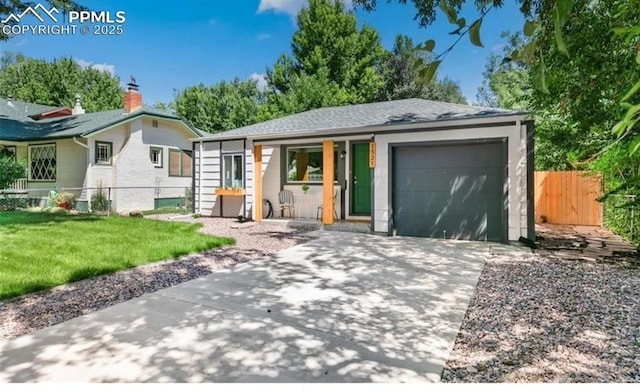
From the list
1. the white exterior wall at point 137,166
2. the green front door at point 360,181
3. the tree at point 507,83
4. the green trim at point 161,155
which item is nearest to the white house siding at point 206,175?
the white exterior wall at point 137,166

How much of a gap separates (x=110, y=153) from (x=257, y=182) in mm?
8320

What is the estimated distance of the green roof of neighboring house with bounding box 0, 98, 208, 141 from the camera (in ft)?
50.4

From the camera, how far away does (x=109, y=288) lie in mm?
4656

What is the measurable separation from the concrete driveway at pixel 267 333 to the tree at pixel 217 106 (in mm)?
23965

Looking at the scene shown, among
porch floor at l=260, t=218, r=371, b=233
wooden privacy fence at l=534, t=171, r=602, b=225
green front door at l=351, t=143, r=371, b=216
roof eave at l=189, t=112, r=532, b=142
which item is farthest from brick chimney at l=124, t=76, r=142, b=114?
wooden privacy fence at l=534, t=171, r=602, b=225

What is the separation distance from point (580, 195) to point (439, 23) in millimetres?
7836

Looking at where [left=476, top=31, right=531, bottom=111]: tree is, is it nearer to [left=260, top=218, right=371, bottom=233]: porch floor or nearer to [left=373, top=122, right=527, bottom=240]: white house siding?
[left=373, top=122, right=527, bottom=240]: white house siding

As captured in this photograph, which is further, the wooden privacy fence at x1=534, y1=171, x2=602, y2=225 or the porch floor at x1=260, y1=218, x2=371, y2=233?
the wooden privacy fence at x1=534, y1=171, x2=602, y2=225

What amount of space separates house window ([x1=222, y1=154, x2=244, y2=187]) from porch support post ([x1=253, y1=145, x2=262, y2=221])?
0.66m

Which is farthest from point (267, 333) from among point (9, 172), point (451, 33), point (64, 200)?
point (9, 172)

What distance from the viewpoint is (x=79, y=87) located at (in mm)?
28812

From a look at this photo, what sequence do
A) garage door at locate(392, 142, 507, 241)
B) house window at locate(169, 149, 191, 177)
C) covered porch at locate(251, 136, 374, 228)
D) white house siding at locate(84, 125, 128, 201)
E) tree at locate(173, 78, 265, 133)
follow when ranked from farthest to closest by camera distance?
tree at locate(173, 78, 265, 133)
house window at locate(169, 149, 191, 177)
white house siding at locate(84, 125, 128, 201)
covered porch at locate(251, 136, 374, 228)
garage door at locate(392, 142, 507, 241)

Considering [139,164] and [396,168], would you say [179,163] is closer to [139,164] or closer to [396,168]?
[139,164]

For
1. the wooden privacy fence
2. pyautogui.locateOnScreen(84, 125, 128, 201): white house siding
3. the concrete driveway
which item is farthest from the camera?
pyautogui.locateOnScreen(84, 125, 128, 201): white house siding
